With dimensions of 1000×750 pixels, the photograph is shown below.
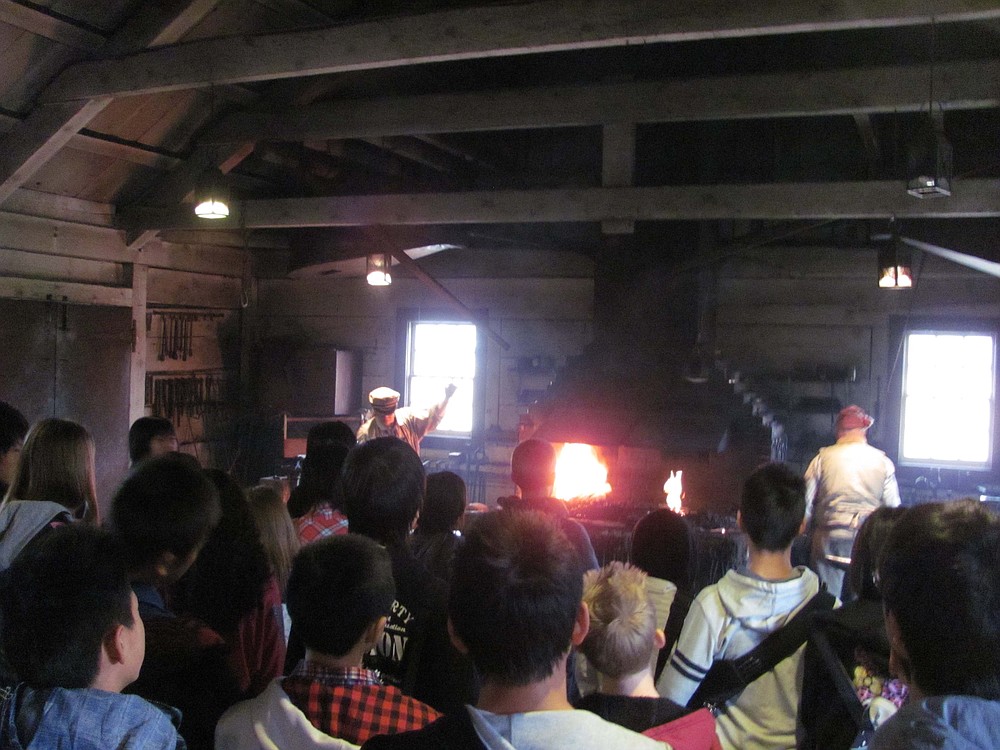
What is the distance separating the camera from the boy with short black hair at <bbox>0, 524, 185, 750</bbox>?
1698 millimetres

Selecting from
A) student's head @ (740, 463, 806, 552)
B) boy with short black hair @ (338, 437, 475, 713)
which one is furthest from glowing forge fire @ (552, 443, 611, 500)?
boy with short black hair @ (338, 437, 475, 713)

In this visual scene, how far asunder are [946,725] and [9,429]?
3.59m

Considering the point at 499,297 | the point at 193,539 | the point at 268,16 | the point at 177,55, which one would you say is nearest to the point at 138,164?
the point at 268,16

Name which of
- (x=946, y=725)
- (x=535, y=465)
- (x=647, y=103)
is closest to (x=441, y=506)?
(x=535, y=465)

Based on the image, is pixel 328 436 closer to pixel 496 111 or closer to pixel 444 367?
pixel 496 111

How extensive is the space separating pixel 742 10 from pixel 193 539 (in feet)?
10.8

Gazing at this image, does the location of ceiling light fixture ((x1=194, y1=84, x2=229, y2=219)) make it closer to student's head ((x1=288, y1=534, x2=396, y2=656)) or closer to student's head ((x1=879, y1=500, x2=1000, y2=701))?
student's head ((x1=288, y1=534, x2=396, y2=656))

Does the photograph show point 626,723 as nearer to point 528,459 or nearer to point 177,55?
point 528,459

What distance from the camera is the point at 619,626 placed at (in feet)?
6.58

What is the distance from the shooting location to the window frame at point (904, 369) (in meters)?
8.20

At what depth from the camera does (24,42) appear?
5934mm

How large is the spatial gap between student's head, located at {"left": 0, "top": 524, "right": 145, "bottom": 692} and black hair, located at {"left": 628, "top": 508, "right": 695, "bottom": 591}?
1.81m

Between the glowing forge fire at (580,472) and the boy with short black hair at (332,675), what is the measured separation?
6.24 m

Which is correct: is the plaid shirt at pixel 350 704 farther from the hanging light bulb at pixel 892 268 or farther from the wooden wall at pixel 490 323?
the wooden wall at pixel 490 323
